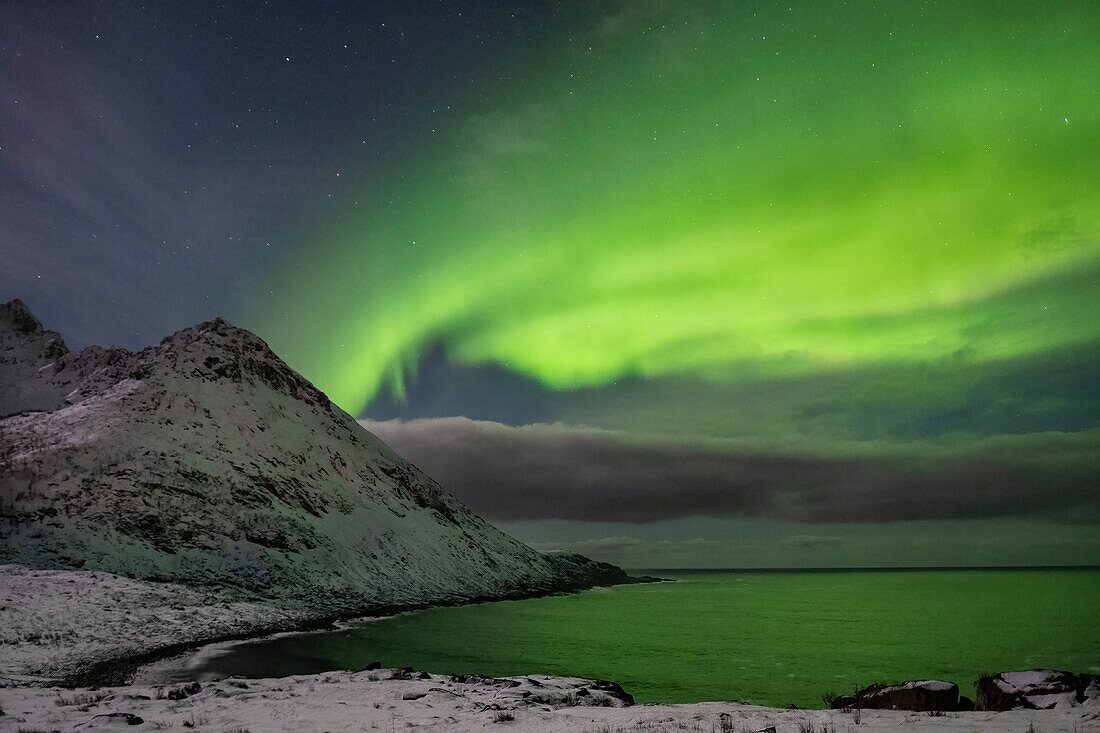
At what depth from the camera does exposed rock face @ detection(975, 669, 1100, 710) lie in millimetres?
12969

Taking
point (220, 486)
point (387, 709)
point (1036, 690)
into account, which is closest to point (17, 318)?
point (220, 486)

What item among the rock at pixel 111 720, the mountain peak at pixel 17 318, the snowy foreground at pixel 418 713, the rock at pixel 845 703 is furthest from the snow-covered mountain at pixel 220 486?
the rock at pixel 845 703

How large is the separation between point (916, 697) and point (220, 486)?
82.0 meters

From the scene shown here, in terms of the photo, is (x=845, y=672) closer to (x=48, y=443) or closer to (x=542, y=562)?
(x=48, y=443)

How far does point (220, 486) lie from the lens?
3007 inches

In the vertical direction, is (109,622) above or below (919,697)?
below

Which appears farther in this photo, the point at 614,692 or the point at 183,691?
the point at 614,692

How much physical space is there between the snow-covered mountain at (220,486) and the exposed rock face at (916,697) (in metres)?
58.6

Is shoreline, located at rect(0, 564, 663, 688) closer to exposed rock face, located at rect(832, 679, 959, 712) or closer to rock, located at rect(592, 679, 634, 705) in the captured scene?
rock, located at rect(592, 679, 634, 705)

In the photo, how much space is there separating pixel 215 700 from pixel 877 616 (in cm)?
7661

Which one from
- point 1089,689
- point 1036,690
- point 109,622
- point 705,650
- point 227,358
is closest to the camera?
point 1089,689

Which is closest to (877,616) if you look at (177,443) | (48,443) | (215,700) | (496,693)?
(496,693)

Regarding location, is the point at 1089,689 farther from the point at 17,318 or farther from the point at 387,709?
the point at 17,318

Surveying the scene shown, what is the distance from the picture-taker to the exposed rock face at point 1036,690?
1297 centimetres
